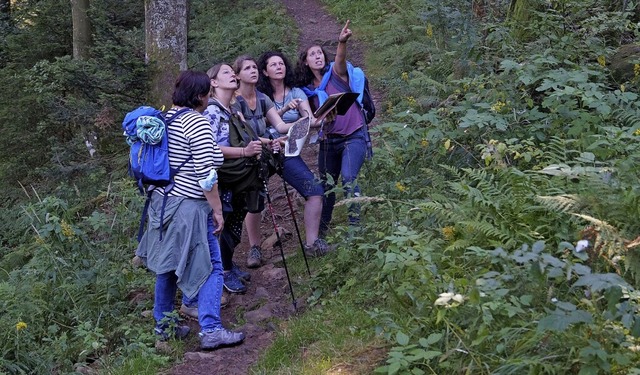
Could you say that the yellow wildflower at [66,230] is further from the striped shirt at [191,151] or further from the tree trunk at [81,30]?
the tree trunk at [81,30]

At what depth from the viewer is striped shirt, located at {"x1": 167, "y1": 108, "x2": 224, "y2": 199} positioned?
5258 mm

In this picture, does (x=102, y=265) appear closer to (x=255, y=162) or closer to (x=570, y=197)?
(x=255, y=162)

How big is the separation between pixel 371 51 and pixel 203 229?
11427 millimetres

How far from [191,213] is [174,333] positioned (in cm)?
102

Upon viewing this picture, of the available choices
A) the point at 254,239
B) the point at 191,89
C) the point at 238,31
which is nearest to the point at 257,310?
the point at 254,239

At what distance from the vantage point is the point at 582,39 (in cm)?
712

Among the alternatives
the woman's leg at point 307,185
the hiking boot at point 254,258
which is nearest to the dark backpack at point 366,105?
the woman's leg at point 307,185

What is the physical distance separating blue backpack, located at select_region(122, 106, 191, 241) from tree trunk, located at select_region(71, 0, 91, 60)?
8.48m

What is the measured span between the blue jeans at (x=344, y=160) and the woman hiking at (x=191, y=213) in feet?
5.35

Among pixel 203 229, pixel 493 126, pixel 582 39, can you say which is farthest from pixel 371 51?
pixel 203 229

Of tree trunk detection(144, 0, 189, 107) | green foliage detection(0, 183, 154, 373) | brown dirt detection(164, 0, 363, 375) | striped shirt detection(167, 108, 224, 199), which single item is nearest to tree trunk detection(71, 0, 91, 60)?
tree trunk detection(144, 0, 189, 107)

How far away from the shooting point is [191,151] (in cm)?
529

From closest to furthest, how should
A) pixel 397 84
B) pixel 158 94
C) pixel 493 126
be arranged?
pixel 493 126
pixel 158 94
pixel 397 84

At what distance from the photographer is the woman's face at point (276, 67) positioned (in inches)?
271
